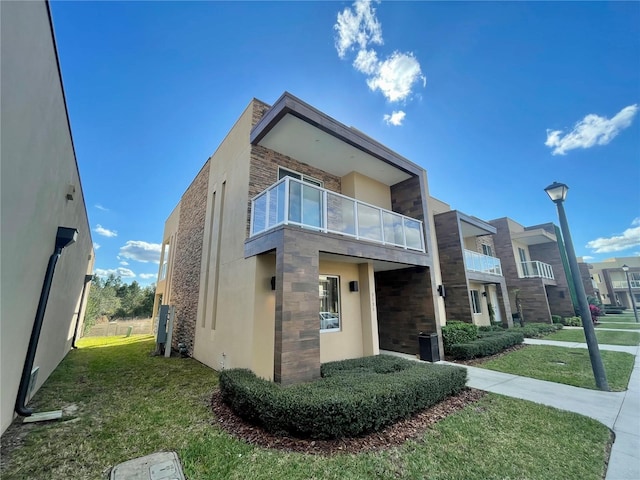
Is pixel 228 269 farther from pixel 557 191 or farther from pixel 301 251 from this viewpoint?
pixel 557 191

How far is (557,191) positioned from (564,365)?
5343 mm

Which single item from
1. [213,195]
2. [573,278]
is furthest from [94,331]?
[573,278]

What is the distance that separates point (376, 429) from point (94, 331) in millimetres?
25146

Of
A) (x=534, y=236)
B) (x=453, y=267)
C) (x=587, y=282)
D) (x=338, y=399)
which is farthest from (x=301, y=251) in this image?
(x=587, y=282)

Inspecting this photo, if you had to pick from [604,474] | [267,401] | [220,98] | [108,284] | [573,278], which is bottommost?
[604,474]

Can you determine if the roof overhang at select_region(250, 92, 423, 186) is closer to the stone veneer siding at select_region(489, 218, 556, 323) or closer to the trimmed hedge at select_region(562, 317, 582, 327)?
the stone veneer siding at select_region(489, 218, 556, 323)

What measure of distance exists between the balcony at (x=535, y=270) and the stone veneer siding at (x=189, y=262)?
22655 mm

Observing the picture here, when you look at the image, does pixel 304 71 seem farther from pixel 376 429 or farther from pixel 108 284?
pixel 108 284

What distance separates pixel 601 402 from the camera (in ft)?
16.2

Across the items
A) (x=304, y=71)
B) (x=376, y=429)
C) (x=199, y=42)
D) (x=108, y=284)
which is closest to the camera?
(x=376, y=429)

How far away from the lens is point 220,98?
35.0 ft

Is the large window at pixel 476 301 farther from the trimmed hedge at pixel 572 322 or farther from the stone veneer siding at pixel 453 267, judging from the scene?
the trimmed hedge at pixel 572 322

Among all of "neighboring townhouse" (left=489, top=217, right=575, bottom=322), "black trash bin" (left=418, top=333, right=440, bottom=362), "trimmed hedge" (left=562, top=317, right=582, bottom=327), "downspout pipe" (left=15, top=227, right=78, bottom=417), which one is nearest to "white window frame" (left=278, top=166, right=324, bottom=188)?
"downspout pipe" (left=15, top=227, right=78, bottom=417)

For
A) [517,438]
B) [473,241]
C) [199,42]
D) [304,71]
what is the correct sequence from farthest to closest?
[473,241] < [304,71] < [199,42] < [517,438]
